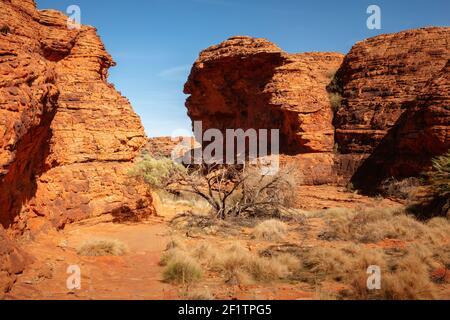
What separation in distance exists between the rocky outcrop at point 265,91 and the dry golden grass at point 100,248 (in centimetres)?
1527

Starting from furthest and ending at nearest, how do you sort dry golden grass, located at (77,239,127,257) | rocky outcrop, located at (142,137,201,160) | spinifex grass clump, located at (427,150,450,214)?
rocky outcrop, located at (142,137,201,160) → spinifex grass clump, located at (427,150,450,214) → dry golden grass, located at (77,239,127,257)

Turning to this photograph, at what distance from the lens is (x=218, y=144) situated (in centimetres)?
2862

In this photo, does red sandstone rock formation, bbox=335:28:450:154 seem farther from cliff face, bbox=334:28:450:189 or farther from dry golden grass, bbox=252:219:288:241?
dry golden grass, bbox=252:219:288:241

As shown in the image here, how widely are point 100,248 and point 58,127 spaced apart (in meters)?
5.35

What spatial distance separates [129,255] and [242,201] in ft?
25.0

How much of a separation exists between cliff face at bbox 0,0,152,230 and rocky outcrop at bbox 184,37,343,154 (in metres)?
10.8

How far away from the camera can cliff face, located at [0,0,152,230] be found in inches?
276

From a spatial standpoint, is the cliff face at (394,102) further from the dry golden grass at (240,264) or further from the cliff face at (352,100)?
the dry golden grass at (240,264)

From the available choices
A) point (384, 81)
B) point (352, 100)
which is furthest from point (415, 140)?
point (352, 100)

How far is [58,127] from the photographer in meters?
12.0

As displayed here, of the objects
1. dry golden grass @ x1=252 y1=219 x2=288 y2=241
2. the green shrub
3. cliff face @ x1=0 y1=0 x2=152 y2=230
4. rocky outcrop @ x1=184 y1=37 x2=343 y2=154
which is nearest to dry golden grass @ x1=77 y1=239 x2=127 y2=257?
cliff face @ x1=0 y1=0 x2=152 y2=230

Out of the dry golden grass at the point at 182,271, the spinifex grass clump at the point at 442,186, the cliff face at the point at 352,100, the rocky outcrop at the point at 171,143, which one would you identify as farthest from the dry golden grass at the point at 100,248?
the rocky outcrop at the point at 171,143

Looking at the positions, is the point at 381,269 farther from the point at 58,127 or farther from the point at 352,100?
the point at 352,100
